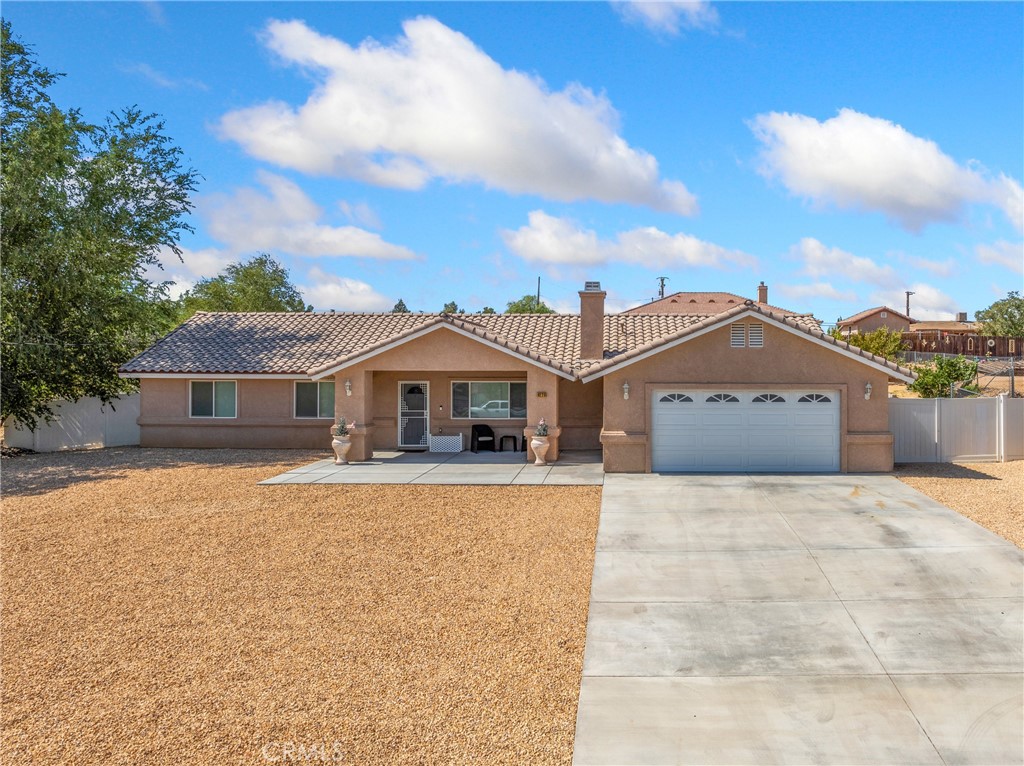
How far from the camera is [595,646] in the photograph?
6574mm

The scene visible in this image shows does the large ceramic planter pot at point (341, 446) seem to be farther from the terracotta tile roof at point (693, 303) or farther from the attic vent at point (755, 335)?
the terracotta tile roof at point (693, 303)

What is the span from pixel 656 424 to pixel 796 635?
9.57 metres

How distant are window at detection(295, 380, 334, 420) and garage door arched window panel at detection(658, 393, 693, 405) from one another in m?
10.1

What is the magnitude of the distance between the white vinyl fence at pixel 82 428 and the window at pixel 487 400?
10.7m

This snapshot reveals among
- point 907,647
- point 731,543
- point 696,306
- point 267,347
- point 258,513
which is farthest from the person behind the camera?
point 696,306

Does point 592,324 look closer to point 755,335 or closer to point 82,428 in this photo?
point 755,335

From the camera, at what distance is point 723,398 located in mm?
16156

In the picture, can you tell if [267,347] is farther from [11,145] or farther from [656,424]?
[656,424]

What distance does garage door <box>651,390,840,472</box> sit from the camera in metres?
16.0

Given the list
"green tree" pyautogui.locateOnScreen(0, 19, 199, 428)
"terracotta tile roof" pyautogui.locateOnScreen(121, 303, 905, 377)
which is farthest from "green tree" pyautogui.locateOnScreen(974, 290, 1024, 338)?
"green tree" pyautogui.locateOnScreen(0, 19, 199, 428)

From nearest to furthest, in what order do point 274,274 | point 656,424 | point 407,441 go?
point 656,424
point 407,441
point 274,274

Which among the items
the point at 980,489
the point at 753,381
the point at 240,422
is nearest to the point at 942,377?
the point at 980,489

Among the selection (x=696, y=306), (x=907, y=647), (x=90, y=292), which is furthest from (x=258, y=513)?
(x=696, y=306)

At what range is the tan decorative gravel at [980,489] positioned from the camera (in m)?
11.0
